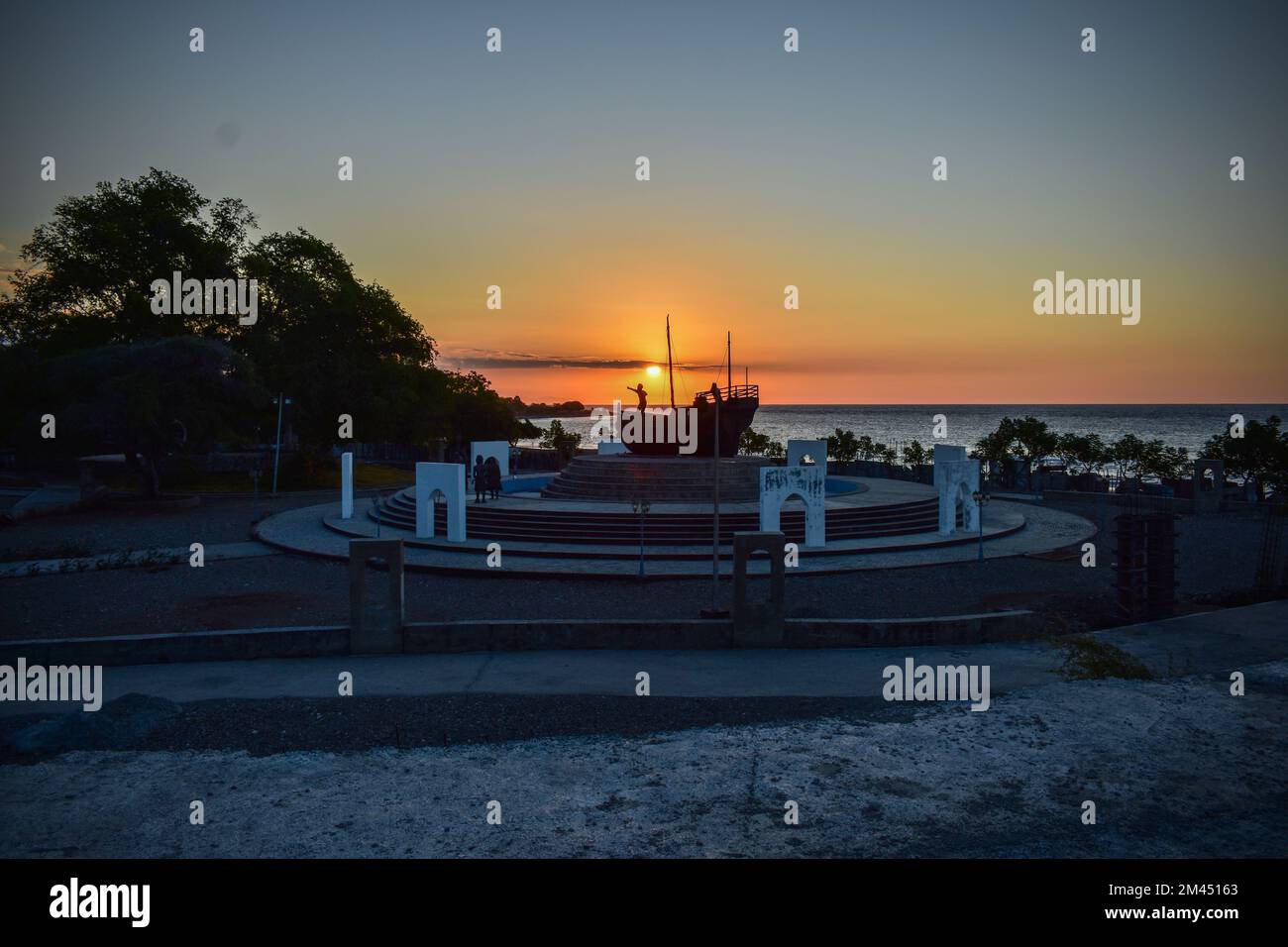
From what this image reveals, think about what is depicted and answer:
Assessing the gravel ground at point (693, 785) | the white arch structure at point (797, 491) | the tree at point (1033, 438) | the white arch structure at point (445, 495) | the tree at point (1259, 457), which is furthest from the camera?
the tree at point (1033, 438)

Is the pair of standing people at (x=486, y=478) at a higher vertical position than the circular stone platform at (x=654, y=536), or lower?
higher

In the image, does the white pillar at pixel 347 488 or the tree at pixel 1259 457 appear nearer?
the white pillar at pixel 347 488

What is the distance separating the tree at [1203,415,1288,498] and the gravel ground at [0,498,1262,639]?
18.5 m

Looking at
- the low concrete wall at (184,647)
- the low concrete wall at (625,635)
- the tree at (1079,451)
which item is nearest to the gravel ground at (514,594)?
the low concrete wall at (625,635)

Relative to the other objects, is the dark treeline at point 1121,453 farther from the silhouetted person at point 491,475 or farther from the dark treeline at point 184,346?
the dark treeline at point 184,346

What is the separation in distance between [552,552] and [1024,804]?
13.6 metres

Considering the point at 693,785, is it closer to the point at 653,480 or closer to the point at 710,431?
the point at 653,480

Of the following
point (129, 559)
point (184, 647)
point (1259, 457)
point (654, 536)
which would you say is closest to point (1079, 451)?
point (1259, 457)

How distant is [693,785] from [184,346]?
29648 mm

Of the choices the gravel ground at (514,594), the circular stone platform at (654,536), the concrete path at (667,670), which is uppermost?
the circular stone platform at (654,536)

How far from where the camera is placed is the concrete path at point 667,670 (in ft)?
33.3

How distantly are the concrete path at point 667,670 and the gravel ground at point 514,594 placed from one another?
1.95 meters

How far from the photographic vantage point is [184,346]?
30.6 m
